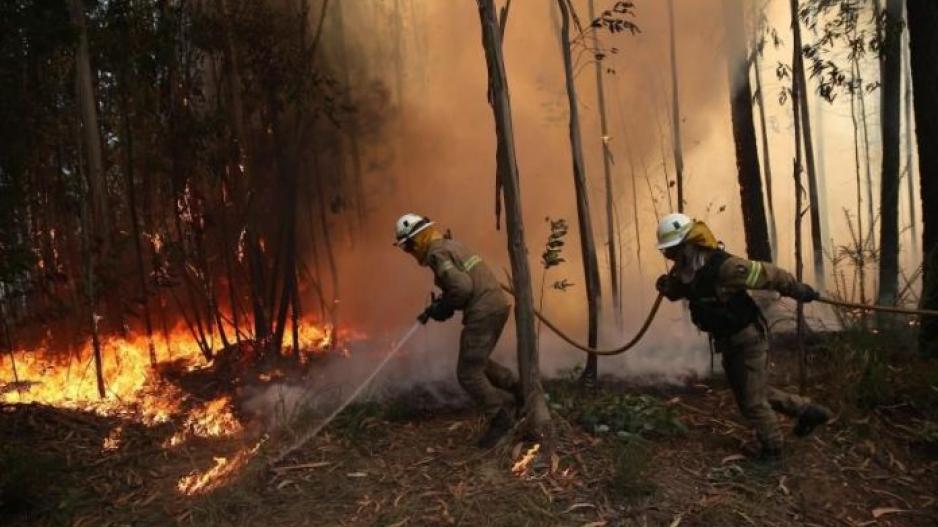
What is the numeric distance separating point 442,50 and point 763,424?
6607 mm

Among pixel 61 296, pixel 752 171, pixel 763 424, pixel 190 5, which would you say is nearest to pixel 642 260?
pixel 752 171

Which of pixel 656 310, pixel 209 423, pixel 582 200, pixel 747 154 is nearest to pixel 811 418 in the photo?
pixel 656 310

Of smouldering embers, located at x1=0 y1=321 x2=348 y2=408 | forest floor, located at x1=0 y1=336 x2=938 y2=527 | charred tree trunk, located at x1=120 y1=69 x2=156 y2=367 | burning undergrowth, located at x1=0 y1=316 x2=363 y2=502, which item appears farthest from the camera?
charred tree trunk, located at x1=120 y1=69 x2=156 y2=367

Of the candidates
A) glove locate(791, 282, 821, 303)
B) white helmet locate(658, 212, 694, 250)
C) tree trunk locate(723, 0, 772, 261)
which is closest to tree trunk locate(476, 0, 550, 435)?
white helmet locate(658, 212, 694, 250)

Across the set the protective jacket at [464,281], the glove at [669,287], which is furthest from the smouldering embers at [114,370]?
the glove at [669,287]

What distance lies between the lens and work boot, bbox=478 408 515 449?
14.6 feet

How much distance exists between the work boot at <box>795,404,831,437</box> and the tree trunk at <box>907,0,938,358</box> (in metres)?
1.38

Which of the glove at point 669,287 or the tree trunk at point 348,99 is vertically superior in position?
the tree trunk at point 348,99

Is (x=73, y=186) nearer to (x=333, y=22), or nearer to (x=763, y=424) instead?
(x=333, y=22)

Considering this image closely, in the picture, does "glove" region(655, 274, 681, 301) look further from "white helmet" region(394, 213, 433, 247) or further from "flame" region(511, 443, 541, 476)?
"white helmet" region(394, 213, 433, 247)

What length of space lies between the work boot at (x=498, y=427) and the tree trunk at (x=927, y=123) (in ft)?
10.8

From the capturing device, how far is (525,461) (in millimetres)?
4141

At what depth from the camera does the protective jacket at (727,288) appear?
13.0ft

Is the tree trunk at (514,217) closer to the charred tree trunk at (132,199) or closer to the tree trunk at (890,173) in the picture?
the tree trunk at (890,173)
